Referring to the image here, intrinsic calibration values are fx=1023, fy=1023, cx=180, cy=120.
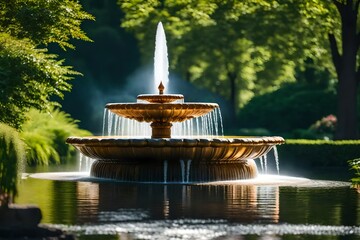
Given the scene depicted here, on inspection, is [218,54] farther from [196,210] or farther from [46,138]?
[196,210]

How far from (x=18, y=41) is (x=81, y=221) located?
9097 mm

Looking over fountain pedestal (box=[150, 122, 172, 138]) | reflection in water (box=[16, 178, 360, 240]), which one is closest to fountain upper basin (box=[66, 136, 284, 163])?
reflection in water (box=[16, 178, 360, 240])

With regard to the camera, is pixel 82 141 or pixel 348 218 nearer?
pixel 348 218

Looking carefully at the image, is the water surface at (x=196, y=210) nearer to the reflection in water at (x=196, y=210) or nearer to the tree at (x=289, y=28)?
the reflection in water at (x=196, y=210)

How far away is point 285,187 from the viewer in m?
20.8

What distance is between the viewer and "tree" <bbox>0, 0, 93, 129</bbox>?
2116 cm

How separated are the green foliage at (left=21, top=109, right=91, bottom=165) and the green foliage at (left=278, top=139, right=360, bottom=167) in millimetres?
7543

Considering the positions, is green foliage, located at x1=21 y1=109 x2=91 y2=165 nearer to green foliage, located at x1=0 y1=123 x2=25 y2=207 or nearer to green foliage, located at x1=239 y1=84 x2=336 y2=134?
green foliage, located at x1=239 y1=84 x2=336 y2=134

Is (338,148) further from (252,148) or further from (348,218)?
(348,218)

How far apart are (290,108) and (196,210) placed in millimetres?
39058

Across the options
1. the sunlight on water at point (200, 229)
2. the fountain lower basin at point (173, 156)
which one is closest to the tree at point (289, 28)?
the fountain lower basin at point (173, 156)

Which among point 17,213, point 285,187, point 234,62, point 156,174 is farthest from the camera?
point 234,62

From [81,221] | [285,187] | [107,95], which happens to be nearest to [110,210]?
[81,221]

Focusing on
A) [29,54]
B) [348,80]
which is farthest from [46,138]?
[29,54]
